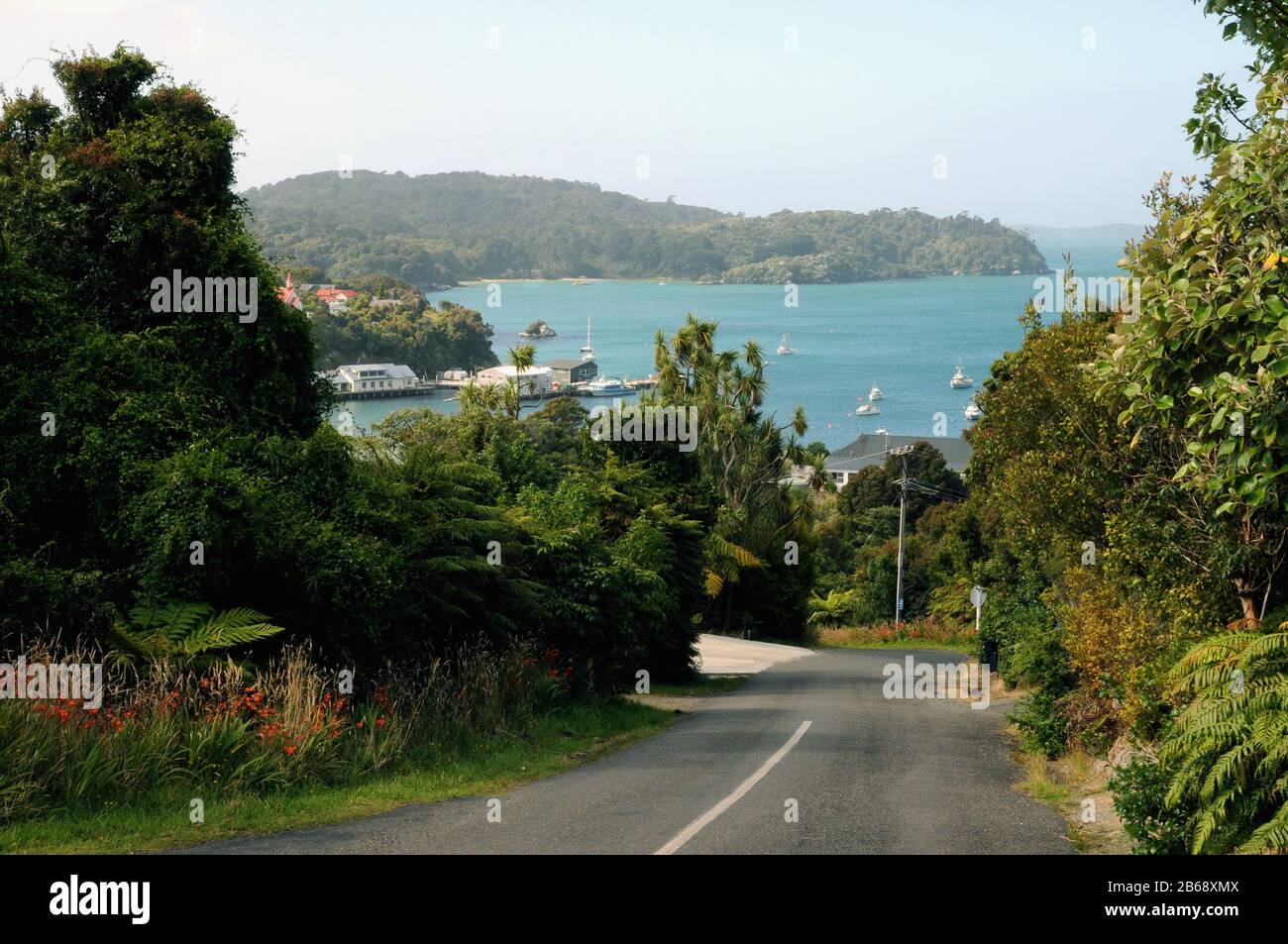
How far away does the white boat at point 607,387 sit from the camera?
111244mm

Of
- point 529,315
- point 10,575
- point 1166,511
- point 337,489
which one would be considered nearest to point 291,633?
point 337,489

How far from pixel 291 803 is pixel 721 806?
3597mm

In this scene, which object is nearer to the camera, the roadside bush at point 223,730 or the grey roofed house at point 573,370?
the roadside bush at point 223,730

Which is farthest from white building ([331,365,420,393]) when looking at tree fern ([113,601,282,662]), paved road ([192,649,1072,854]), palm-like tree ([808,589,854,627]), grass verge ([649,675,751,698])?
tree fern ([113,601,282,662])

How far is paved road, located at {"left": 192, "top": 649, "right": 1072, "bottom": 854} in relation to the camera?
8820mm

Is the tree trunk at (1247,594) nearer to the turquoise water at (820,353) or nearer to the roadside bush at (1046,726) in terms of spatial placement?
the roadside bush at (1046,726)

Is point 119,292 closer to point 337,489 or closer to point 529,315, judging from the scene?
point 337,489

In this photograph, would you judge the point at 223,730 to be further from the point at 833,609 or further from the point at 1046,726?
the point at 833,609

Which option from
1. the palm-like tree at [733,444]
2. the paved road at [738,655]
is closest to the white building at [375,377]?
the palm-like tree at [733,444]

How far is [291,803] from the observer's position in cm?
999

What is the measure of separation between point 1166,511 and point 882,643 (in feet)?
143

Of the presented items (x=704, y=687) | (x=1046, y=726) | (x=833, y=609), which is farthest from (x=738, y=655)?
(x=1046, y=726)

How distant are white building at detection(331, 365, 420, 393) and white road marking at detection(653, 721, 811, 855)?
62.3 m

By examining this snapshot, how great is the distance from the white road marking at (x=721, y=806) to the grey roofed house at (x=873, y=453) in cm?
8674
